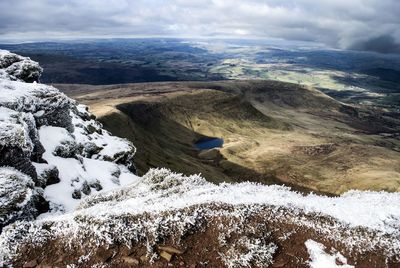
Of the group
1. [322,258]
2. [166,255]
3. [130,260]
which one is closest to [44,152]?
[130,260]

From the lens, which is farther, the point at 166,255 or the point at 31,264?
the point at 166,255

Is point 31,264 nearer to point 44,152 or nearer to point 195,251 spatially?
point 195,251

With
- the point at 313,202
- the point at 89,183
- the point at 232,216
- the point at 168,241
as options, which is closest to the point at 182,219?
the point at 168,241

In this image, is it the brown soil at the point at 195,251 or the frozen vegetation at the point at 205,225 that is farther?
the frozen vegetation at the point at 205,225

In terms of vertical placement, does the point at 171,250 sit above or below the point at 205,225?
below

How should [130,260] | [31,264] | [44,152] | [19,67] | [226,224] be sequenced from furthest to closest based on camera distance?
[19,67]
[44,152]
[226,224]
[130,260]
[31,264]

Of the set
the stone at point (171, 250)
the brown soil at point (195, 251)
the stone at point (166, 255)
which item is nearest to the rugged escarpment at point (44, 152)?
the brown soil at point (195, 251)

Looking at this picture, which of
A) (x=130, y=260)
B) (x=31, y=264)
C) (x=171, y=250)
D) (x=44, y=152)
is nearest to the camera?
(x=31, y=264)

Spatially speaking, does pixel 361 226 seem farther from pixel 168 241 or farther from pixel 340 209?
pixel 168 241

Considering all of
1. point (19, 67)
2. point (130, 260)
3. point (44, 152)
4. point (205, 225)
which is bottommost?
point (44, 152)

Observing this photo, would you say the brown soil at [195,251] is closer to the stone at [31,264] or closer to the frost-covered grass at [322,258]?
the stone at [31,264]
